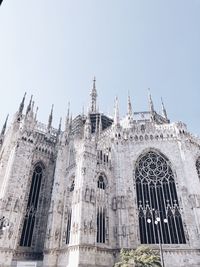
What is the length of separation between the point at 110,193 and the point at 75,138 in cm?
1120

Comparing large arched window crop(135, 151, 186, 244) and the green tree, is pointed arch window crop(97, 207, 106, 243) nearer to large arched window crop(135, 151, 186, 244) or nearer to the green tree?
large arched window crop(135, 151, 186, 244)

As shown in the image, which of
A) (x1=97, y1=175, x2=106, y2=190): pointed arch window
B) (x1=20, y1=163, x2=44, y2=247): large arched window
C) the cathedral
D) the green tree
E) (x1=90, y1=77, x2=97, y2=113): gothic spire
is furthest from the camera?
(x1=90, y1=77, x2=97, y2=113): gothic spire

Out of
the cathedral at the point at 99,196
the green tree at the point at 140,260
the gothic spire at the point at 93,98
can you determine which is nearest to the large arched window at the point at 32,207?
the cathedral at the point at 99,196

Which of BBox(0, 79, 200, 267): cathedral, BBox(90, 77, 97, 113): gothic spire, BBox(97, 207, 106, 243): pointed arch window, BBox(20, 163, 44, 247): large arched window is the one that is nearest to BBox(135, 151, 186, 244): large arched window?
BBox(0, 79, 200, 267): cathedral

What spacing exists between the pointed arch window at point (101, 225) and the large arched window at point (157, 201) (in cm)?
445

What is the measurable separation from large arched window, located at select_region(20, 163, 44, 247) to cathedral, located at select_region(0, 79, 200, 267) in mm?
116

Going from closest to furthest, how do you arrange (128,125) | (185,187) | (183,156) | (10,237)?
(10,237) < (185,187) < (183,156) < (128,125)

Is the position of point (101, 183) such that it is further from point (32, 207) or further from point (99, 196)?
point (32, 207)

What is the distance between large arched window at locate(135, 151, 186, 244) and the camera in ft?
86.4

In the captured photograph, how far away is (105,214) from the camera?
27.2m

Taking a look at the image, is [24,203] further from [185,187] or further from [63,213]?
[185,187]

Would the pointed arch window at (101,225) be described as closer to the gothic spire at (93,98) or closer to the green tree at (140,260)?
the green tree at (140,260)

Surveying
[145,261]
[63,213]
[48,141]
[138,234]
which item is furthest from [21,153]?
[145,261]

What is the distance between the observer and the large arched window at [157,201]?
86.4 ft
